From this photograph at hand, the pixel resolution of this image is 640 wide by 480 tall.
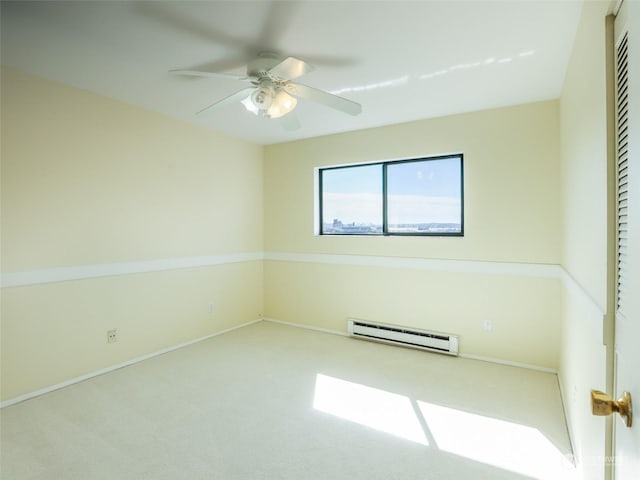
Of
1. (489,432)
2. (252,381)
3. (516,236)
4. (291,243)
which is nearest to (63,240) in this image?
(252,381)

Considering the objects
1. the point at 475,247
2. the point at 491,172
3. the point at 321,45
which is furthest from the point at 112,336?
the point at 491,172

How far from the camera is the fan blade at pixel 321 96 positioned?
2.09m

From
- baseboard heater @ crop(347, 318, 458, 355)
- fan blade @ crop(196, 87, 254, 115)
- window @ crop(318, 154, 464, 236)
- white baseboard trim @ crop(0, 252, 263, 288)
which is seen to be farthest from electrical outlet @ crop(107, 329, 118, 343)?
window @ crop(318, 154, 464, 236)

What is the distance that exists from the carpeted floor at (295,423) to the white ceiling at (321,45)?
7.84 feet

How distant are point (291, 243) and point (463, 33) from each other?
298 cm

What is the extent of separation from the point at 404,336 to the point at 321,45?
110 inches

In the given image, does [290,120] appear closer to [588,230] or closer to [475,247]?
[588,230]

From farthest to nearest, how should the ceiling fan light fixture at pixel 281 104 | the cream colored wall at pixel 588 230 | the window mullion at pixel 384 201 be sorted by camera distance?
the window mullion at pixel 384 201 < the ceiling fan light fixture at pixel 281 104 < the cream colored wall at pixel 588 230

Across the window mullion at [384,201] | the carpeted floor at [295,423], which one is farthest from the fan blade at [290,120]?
the carpeted floor at [295,423]

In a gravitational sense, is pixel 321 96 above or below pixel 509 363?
above

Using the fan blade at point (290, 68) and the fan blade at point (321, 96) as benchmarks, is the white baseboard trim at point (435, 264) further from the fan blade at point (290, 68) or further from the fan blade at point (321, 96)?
the fan blade at point (290, 68)

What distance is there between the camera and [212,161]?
3828mm

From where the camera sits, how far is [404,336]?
136 inches

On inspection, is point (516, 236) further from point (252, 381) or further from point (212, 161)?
point (212, 161)
